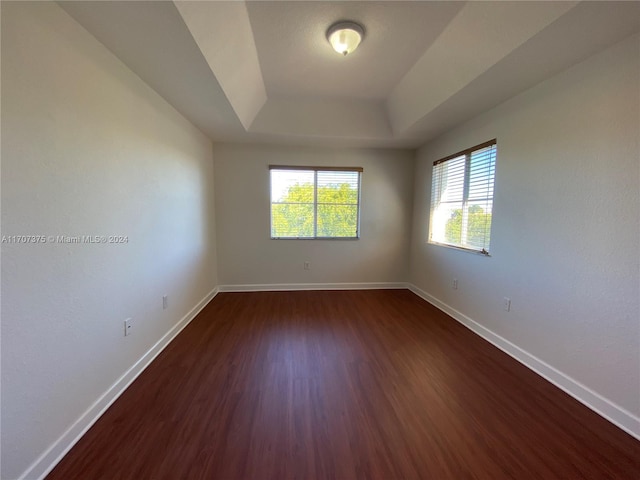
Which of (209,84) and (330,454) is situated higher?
(209,84)

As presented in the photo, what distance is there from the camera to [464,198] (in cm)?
278

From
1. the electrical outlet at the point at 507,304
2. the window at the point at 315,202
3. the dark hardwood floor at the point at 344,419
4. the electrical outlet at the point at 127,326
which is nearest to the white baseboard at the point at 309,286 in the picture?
the window at the point at 315,202

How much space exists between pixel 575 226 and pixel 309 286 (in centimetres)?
308

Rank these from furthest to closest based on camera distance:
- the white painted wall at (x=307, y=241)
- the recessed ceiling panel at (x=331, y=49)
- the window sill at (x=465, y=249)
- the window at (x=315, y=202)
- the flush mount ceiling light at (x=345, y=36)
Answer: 1. the window at (x=315, y=202)
2. the white painted wall at (x=307, y=241)
3. the window sill at (x=465, y=249)
4. the flush mount ceiling light at (x=345, y=36)
5. the recessed ceiling panel at (x=331, y=49)

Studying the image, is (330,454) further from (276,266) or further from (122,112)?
(276,266)

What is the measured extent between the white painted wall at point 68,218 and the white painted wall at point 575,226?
3.07m

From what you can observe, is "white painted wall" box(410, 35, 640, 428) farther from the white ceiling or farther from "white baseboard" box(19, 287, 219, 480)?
"white baseboard" box(19, 287, 219, 480)

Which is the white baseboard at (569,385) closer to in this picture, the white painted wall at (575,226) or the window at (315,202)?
the white painted wall at (575,226)

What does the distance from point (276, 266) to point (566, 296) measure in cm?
323

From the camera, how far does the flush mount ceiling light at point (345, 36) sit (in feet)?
5.90

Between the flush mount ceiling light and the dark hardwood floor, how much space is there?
2550 millimetres

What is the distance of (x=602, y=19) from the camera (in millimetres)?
1271

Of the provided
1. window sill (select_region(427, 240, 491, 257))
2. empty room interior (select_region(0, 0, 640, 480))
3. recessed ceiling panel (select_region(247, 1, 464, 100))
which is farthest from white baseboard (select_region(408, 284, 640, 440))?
recessed ceiling panel (select_region(247, 1, 464, 100))

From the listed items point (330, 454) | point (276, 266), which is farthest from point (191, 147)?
point (330, 454)
